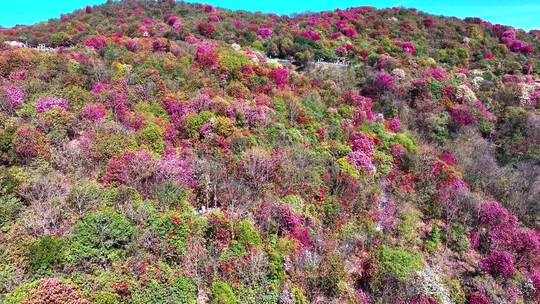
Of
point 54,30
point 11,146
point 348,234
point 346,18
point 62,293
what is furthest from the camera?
point 346,18

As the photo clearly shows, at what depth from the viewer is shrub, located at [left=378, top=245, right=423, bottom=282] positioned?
1754 centimetres

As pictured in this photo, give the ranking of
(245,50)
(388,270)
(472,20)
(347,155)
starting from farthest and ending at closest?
1. (472,20)
2. (245,50)
3. (347,155)
4. (388,270)

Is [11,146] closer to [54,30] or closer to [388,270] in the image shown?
[388,270]

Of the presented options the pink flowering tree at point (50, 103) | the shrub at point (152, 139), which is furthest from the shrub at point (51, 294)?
the pink flowering tree at point (50, 103)

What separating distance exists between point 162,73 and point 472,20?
5439cm

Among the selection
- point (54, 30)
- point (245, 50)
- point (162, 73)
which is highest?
point (54, 30)

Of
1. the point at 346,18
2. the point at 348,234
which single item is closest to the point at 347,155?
the point at 348,234

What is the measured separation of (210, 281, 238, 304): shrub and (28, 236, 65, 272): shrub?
5.87 metres

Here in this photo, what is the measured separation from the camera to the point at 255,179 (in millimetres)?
21234

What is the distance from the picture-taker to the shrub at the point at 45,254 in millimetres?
13703

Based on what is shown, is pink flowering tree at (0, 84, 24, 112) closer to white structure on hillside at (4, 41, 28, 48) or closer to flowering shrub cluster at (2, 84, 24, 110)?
flowering shrub cluster at (2, 84, 24, 110)

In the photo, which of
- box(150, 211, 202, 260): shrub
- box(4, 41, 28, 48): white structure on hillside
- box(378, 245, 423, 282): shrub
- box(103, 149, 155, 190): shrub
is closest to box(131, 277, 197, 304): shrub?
box(150, 211, 202, 260): shrub

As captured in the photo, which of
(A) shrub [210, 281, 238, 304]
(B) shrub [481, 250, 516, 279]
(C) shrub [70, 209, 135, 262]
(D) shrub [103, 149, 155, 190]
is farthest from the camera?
(B) shrub [481, 250, 516, 279]

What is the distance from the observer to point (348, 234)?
2055 centimetres
